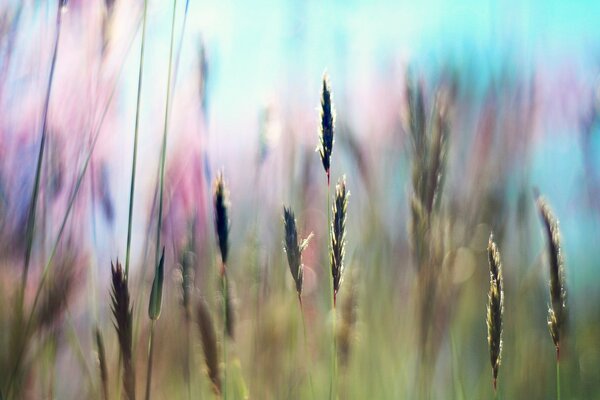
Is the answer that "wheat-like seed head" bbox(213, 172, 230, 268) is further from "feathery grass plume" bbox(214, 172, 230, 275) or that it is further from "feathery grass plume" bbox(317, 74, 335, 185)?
"feathery grass plume" bbox(317, 74, 335, 185)

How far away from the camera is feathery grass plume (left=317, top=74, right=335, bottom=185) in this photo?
69 cm

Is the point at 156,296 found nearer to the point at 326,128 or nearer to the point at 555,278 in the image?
the point at 326,128

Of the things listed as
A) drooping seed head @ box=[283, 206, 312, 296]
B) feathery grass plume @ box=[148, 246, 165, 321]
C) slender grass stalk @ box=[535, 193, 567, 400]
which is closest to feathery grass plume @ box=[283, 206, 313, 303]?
drooping seed head @ box=[283, 206, 312, 296]

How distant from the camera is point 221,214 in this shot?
2.09 ft

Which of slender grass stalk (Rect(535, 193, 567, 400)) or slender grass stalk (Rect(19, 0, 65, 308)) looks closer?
slender grass stalk (Rect(535, 193, 567, 400))

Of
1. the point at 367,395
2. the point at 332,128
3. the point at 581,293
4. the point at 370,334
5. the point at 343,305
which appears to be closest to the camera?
the point at 332,128

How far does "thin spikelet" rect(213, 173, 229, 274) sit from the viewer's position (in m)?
0.64

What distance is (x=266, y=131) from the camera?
124 centimetres

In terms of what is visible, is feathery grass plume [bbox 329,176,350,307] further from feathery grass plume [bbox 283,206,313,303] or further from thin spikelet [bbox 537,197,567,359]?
thin spikelet [bbox 537,197,567,359]

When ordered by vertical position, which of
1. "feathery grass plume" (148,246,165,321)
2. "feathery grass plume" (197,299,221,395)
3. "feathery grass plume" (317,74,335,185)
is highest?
"feathery grass plume" (317,74,335,185)

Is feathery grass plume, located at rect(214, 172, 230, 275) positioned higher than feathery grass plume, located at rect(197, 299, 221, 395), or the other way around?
feathery grass plume, located at rect(214, 172, 230, 275)

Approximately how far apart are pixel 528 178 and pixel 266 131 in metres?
0.45

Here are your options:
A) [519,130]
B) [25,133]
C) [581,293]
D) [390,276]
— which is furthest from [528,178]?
[25,133]

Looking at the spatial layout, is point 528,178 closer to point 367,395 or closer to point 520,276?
point 520,276
